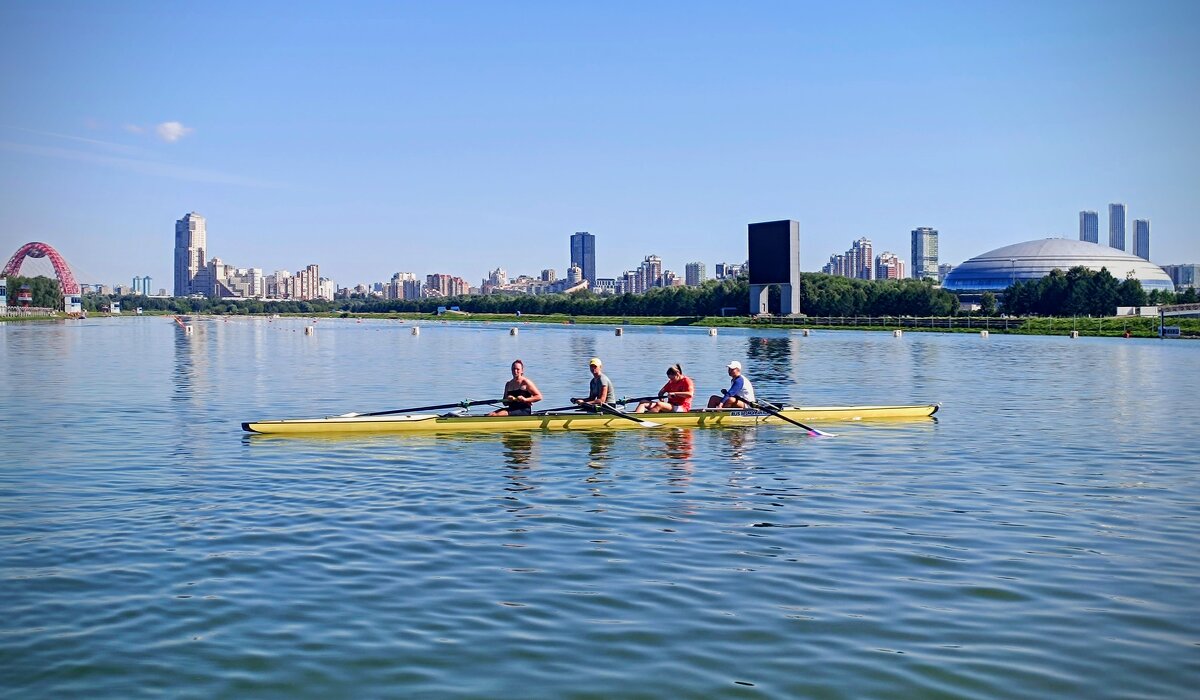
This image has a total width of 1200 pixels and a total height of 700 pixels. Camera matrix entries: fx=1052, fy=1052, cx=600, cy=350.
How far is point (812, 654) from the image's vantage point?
9203 mm

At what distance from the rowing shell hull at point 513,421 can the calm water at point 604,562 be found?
366 millimetres

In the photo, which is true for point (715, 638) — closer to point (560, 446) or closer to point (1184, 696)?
point (1184, 696)

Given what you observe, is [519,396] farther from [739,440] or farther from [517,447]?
[739,440]

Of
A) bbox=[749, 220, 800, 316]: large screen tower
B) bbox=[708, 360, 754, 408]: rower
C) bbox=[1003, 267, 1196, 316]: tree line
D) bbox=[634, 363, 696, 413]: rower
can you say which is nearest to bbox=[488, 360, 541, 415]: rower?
bbox=[634, 363, 696, 413]: rower

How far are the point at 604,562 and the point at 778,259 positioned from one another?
458ft

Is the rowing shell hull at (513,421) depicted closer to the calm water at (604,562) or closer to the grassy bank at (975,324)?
the calm water at (604,562)

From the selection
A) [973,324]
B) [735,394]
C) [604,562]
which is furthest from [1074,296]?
[604,562]

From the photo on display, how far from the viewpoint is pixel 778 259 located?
14875 cm

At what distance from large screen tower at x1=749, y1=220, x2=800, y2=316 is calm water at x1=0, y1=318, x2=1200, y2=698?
122m

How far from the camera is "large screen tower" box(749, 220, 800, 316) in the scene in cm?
14750

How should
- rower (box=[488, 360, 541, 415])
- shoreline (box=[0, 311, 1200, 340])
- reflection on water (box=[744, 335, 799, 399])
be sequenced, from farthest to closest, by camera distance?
shoreline (box=[0, 311, 1200, 340]), reflection on water (box=[744, 335, 799, 399]), rower (box=[488, 360, 541, 415])

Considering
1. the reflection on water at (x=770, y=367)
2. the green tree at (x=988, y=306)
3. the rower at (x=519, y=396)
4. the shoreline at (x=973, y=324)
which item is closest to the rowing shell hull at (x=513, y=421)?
the rower at (x=519, y=396)

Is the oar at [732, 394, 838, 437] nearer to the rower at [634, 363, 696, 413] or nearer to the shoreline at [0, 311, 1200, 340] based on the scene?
the rower at [634, 363, 696, 413]

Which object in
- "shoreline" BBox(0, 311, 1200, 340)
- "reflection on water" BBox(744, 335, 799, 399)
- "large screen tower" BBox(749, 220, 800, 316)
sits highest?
"large screen tower" BBox(749, 220, 800, 316)
